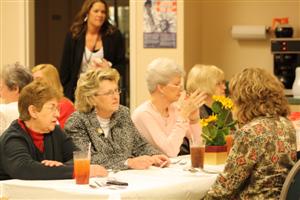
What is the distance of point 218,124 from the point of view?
3.54 meters

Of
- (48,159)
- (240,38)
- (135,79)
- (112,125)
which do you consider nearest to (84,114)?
(112,125)

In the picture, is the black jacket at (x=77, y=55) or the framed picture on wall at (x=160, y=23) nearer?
the black jacket at (x=77, y=55)

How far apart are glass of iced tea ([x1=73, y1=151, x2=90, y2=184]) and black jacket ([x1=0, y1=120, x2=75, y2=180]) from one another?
13 centimetres

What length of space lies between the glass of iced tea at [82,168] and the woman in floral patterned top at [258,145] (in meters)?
0.55

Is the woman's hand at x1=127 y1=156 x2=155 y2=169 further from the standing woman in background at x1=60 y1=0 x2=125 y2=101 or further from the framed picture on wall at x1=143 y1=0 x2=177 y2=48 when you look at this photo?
the framed picture on wall at x1=143 y1=0 x2=177 y2=48

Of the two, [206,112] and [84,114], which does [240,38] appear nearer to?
[206,112]

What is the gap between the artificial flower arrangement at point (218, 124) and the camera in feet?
11.5

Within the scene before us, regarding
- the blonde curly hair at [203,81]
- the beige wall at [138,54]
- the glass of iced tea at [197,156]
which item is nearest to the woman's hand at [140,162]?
the glass of iced tea at [197,156]

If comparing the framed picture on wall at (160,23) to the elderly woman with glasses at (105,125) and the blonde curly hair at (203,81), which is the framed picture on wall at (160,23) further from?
the elderly woman with glasses at (105,125)

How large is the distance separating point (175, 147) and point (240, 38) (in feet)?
10.8

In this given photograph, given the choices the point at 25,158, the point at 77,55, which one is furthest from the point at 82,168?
the point at 77,55

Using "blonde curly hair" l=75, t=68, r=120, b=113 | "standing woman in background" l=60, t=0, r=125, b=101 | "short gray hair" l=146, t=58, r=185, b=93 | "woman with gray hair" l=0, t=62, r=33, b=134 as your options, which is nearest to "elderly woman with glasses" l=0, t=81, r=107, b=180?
"blonde curly hair" l=75, t=68, r=120, b=113

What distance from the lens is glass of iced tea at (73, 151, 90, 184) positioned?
2873 millimetres

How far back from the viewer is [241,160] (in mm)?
2877
